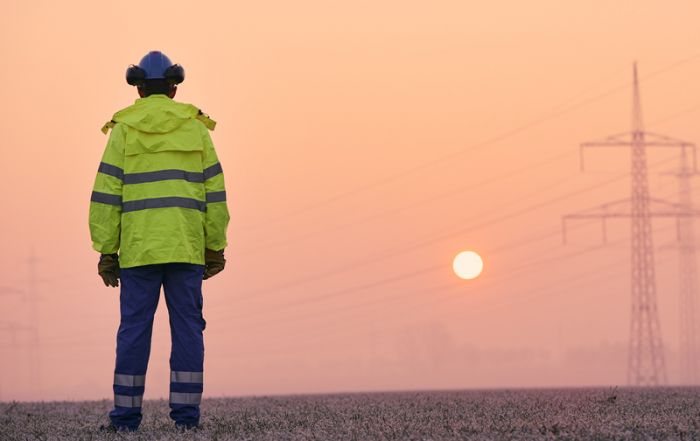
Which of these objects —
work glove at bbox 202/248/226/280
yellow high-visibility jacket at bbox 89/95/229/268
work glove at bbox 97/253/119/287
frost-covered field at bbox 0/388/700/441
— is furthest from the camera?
work glove at bbox 202/248/226/280

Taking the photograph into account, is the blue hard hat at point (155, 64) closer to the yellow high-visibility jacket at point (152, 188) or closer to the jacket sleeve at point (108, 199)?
the yellow high-visibility jacket at point (152, 188)

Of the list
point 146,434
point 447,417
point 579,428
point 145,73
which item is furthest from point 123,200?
point 579,428

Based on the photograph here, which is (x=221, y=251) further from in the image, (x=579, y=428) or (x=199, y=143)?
(x=579, y=428)

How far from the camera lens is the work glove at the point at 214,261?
9031 mm

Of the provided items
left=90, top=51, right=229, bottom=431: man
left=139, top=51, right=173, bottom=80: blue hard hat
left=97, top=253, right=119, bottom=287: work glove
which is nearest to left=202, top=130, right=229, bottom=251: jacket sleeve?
left=90, top=51, right=229, bottom=431: man

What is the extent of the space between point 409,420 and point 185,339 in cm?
176

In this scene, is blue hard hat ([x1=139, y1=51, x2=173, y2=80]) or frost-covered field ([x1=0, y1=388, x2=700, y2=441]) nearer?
frost-covered field ([x1=0, y1=388, x2=700, y2=441])

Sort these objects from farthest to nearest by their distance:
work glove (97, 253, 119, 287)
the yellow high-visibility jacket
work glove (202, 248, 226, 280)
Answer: work glove (202, 248, 226, 280) → work glove (97, 253, 119, 287) → the yellow high-visibility jacket

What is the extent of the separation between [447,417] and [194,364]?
1.94 metres

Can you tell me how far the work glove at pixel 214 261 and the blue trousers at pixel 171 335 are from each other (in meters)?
0.13

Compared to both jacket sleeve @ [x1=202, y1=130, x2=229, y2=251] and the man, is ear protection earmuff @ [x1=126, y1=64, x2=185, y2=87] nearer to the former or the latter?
the man

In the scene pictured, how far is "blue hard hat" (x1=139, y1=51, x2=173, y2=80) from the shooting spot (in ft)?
29.1

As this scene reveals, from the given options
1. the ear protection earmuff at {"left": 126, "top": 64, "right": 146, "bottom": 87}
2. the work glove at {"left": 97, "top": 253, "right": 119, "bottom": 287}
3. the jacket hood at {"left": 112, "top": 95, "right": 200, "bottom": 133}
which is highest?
the ear protection earmuff at {"left": 126, "top": 64, "right": 146, "bottom": 87}

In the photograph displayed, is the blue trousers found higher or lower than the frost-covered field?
higher
